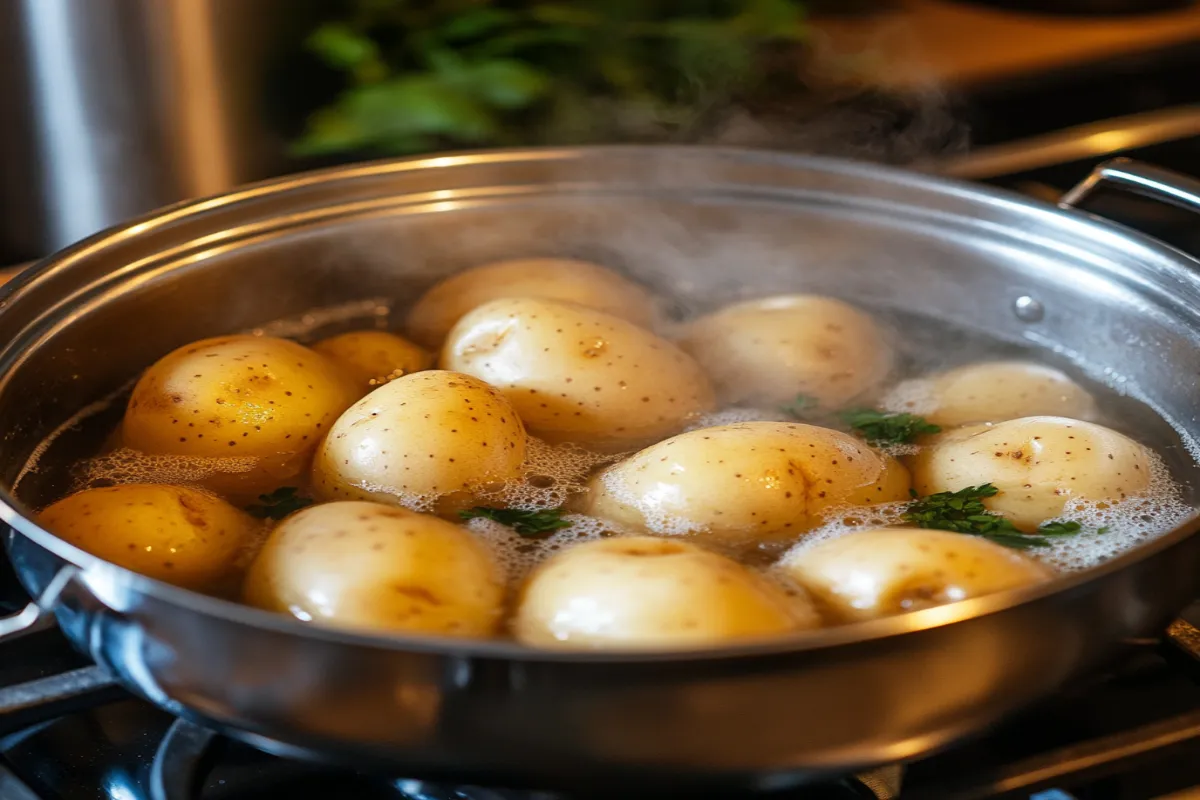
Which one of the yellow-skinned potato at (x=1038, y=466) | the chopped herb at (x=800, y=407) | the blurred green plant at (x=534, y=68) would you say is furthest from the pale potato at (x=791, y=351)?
the blurred green plant at (x=534, y=68)

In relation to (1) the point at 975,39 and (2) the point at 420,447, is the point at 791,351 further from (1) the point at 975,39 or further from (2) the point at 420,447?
(1) the point at 975,39

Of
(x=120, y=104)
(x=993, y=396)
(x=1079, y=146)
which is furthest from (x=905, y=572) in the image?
(x=120, y=104)

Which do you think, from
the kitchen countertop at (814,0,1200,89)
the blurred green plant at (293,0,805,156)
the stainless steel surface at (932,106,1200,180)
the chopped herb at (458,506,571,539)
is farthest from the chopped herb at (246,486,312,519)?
the kitchen countertop at (814,0,1200,89)

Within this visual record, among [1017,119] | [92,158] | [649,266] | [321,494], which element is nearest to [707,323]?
[649,266]

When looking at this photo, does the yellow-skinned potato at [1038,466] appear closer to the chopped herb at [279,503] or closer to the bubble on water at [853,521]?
the bubble on water at [853,521]

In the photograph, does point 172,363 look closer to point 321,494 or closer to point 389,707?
point 321,494

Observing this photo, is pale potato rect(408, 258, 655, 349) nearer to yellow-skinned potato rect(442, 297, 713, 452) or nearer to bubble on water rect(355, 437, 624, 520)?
yellow-skinned potato rect(442, 297, 713, 452)
